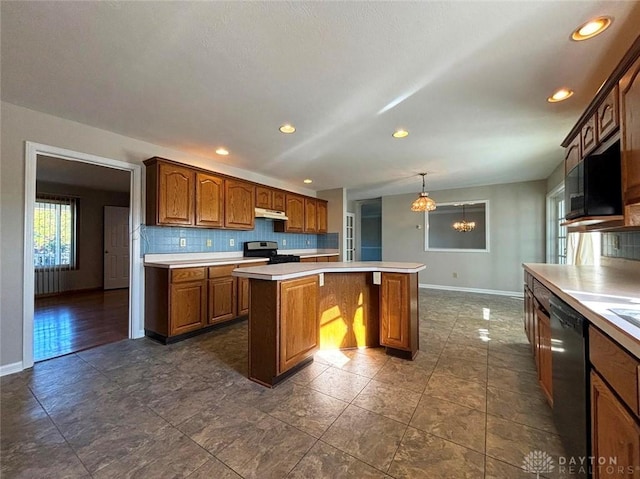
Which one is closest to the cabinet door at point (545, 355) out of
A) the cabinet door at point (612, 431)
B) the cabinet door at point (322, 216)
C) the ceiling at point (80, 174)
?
the cabinet door at point (612, 431)

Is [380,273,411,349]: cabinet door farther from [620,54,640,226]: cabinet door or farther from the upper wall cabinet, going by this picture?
the upper wall cabinet

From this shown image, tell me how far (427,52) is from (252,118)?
1650mm

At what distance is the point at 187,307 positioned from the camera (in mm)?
3121

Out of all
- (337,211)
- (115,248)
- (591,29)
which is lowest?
(115,248)

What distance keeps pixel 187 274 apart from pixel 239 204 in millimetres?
1428

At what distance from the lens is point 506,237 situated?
18.7 ft

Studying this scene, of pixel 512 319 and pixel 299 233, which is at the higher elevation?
pixel 299 233

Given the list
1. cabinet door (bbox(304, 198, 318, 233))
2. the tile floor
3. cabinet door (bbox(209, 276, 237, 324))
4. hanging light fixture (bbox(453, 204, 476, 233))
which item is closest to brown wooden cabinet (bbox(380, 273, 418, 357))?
the tile floor

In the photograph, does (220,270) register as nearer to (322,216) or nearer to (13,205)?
(13,205)

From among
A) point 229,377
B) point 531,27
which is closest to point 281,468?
point 229,377

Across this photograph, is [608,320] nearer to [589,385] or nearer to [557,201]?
[589,385]

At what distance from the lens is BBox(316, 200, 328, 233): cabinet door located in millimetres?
6060

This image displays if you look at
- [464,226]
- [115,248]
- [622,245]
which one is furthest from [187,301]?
[464,226]

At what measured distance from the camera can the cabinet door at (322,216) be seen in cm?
606
